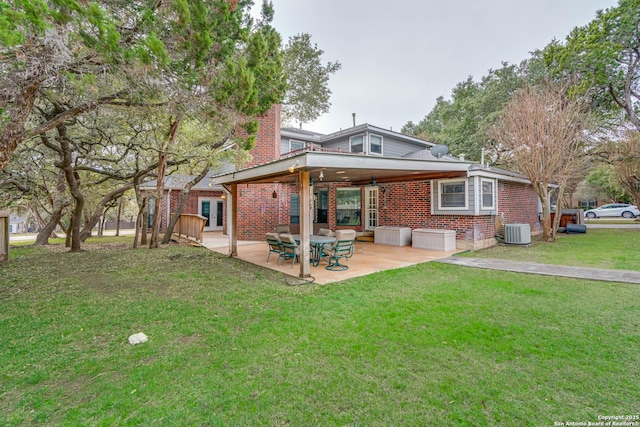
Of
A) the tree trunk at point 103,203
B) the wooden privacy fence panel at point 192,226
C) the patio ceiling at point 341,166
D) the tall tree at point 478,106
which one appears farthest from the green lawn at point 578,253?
the tree trunk at point 103,203

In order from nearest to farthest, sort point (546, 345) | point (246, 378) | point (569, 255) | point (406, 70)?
point (246, 378), point (546, 345), point (569, 255), point (406, 70)

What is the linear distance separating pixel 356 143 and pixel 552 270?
10.4 m

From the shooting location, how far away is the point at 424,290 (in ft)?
17.3

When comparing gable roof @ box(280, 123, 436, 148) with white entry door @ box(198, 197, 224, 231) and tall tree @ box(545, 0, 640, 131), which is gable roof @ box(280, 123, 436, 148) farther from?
tall tree @ box(545, 0, 640, 131)

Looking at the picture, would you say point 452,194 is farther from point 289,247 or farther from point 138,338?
point 138,338

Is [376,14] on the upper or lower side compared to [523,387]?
upper

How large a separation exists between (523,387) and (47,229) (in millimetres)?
16577

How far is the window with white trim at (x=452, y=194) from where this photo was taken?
10109 millimetres

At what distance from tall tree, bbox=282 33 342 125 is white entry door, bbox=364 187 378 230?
9.20m

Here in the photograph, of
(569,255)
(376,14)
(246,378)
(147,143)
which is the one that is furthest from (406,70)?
(246,378)

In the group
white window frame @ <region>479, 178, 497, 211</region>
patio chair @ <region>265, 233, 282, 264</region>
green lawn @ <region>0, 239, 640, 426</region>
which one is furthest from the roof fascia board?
patio chair @ <region>265, 233, 282, 264</region>

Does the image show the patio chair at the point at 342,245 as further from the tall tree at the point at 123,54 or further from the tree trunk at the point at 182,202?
the tree trunk at the point at 182,202

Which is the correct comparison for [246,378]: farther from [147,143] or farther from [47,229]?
[47,229]

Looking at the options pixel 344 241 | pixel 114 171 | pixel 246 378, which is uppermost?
pixel 114 171
